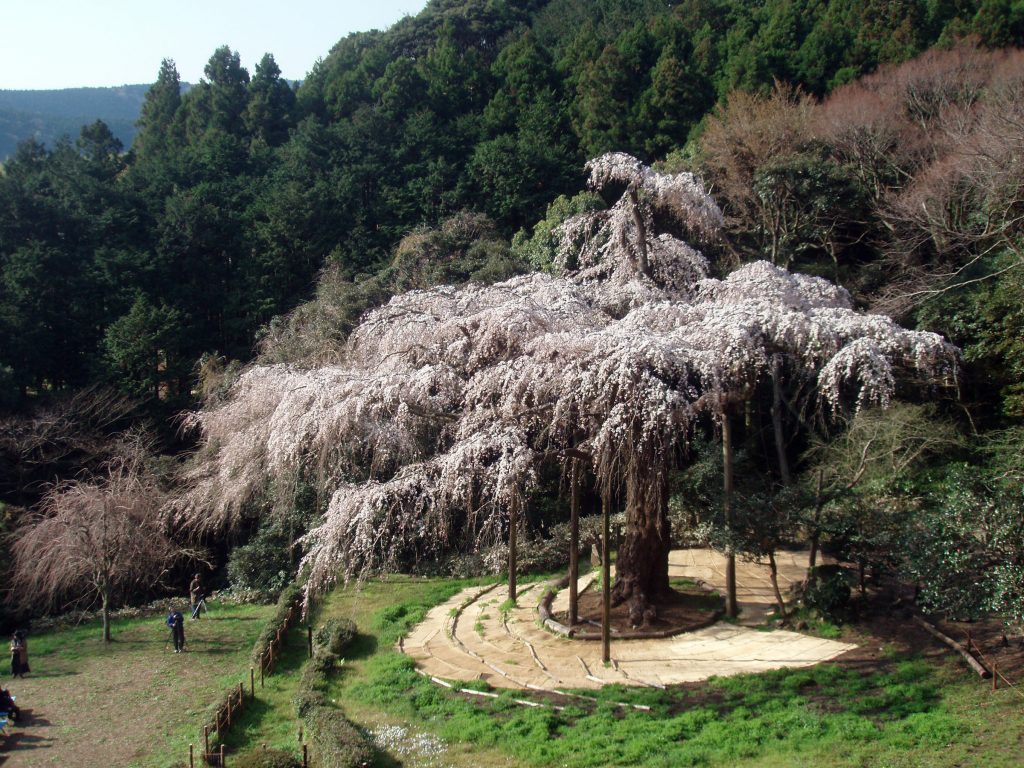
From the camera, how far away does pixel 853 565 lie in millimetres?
13586

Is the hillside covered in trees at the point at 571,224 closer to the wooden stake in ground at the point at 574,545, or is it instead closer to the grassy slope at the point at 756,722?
the grassy slope at the point at 756,722

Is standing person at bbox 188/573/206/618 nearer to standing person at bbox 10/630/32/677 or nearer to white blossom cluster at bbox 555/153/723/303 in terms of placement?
standing person at bbox 10/630/32/677

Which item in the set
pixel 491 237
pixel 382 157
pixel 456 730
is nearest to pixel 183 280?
pixel 382 157

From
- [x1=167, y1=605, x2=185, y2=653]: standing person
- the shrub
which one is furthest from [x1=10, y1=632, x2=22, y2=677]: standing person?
the shrub

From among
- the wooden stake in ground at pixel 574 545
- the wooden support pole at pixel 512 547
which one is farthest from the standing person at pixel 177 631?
the wooden stake in ground at pixel 574 545

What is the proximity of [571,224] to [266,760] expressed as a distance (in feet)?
37.9

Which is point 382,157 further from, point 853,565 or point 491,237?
point 853,565

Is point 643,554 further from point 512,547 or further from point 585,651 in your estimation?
point 512,547

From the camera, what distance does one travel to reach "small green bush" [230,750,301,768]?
8844mm

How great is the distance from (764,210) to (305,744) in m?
17.7

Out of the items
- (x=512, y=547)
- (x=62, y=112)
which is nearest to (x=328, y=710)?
(x=512, y=547)

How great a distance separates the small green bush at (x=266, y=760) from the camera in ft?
29.0

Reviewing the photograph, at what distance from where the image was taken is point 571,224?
1664 cm

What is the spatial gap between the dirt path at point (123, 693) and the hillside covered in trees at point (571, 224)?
112 inches
